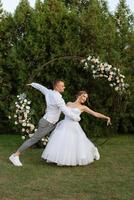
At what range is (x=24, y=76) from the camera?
41.6 feet

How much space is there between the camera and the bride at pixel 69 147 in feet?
31.6

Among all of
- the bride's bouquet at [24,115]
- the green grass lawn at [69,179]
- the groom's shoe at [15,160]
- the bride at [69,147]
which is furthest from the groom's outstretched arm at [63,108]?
the bride's bouquet at [24,115]

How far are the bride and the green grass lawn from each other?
15 centimetres

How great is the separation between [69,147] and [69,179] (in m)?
1.37

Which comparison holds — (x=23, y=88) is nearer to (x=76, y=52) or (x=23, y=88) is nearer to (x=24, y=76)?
(x=24, y=76)

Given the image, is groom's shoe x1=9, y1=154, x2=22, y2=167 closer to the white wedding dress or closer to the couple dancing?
the couple dancing

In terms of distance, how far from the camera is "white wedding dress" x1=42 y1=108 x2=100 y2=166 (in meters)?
9.64

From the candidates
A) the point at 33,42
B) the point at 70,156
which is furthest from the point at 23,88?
the point at 70,156

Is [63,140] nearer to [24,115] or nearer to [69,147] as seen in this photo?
[69,147]

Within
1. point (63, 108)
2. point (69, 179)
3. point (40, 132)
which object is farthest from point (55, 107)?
point (69, 179)

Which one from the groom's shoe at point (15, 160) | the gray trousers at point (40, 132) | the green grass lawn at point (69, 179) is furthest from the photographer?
the gray trousers at point (40, 132)

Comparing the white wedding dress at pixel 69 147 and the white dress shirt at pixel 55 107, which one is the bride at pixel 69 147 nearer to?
the white wedding dress at pixel 69 147

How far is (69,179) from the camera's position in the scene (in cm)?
842

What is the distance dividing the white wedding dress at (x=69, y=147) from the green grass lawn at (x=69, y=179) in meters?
0.15
